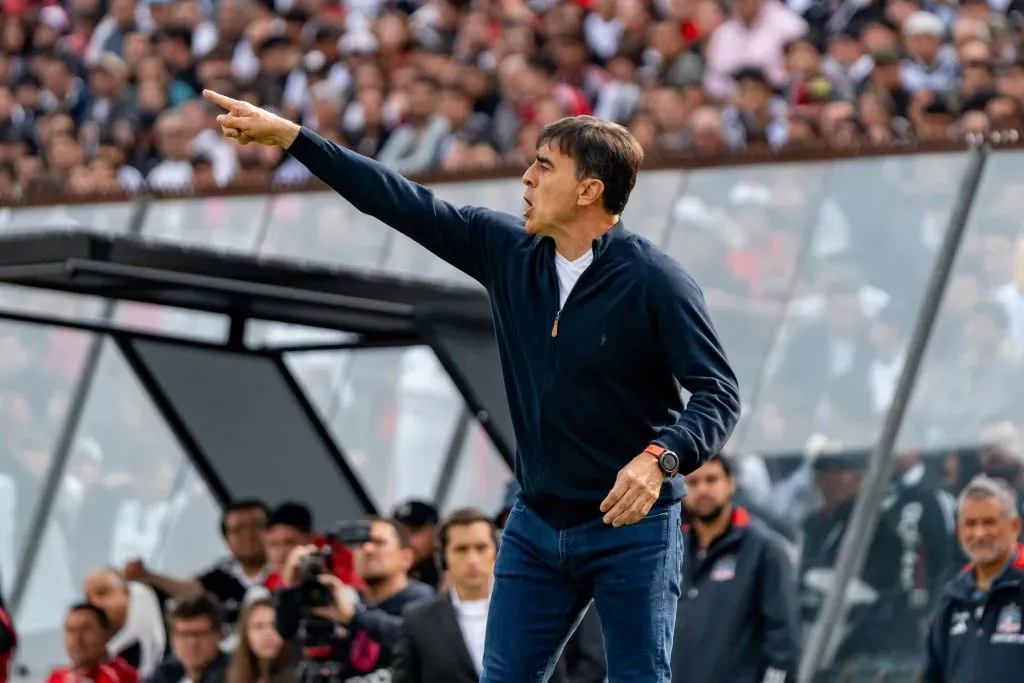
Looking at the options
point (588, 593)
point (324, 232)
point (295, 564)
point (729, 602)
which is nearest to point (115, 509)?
point (324, 232)

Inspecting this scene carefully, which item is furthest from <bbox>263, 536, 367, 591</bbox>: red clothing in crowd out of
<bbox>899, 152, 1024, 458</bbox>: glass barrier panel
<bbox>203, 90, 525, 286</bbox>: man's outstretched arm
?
<bbox>203, 90, 525, 286</bbox>: man's outstretched arm

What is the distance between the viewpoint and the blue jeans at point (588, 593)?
4.50 m

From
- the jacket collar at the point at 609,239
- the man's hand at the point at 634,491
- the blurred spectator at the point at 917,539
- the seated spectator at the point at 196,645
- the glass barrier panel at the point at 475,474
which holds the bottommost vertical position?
the man's hand at the point at 634,491

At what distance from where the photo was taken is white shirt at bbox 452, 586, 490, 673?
764 centimetres

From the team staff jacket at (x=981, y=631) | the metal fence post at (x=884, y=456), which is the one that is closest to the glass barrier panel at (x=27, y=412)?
the metal fence post at (x=884, y=456)

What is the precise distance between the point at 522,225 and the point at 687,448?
813 millimetres

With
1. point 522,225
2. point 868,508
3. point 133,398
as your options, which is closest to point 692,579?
point 868,508

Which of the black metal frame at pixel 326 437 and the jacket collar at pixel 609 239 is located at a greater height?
the black metal frame at pixel 326 437

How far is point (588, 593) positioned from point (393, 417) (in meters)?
7.66

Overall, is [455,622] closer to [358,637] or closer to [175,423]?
[358,637]

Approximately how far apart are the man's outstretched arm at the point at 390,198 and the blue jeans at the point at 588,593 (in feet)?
2.17

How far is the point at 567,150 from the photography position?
463 centimetres

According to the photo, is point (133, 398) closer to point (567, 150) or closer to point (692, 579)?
point (692, 579)

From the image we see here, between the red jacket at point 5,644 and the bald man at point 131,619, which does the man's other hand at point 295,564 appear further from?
the bald man at point 131,619
